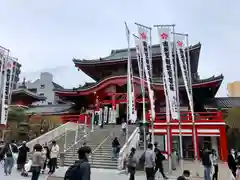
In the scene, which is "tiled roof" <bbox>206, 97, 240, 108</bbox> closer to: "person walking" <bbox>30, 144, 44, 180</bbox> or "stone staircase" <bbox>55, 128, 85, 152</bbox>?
"stone staircase" <bbox>55, 128, 85, 152</bbox>

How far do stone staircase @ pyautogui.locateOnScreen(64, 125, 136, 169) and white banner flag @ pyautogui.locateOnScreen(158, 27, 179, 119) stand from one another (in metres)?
4.98

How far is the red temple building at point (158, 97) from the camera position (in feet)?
60.4

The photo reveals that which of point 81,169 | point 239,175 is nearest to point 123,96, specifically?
point 239,175

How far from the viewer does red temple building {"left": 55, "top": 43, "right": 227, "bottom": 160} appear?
18413 mm

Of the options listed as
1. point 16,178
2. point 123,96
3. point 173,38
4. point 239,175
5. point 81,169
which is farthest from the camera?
point 123,96

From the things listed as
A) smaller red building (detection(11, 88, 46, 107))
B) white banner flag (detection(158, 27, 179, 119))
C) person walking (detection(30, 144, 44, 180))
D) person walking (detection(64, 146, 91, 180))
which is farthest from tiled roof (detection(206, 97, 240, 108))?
smaller red building (detection(11, 88, 46, 107))

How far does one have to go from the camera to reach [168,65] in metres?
13.6

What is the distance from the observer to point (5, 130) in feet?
70.8

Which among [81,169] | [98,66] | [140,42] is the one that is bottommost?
[81,169]

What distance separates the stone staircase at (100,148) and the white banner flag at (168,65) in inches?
196

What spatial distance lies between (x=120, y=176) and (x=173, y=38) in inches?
317

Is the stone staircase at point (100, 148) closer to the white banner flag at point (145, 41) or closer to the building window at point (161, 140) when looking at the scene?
the building window at point (161, 140)

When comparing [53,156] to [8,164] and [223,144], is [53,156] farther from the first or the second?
[223,144]

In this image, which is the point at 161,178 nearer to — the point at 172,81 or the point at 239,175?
the point at 239,175
